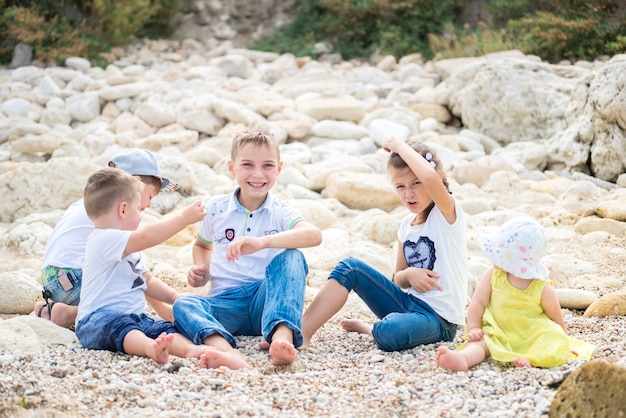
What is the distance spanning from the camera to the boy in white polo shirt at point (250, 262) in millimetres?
3561

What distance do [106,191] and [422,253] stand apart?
5.28ft

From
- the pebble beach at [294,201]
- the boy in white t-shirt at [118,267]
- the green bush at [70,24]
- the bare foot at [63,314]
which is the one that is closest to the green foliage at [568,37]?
the pebble beach at [294,201]

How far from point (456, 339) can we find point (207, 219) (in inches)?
57.8

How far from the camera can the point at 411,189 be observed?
3852mm

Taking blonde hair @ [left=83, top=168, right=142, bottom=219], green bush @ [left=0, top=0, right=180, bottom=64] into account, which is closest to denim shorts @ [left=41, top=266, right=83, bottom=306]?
blonde hair @ [left=83, top=168, right=142, bottom=219]

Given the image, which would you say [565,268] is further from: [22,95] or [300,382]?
[22,95]

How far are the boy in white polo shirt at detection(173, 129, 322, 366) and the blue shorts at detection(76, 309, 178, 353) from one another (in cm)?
12

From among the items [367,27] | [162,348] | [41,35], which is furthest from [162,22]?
[162,348]

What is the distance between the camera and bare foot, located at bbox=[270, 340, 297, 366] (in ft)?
10.7

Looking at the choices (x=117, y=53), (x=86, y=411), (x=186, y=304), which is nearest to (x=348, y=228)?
(x=186, y=304)

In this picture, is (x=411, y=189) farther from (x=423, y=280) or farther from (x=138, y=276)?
(x=138, y=276)

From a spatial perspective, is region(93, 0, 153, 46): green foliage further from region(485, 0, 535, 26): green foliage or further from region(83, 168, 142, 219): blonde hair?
region(83, 168, 142, 219): blonde hair

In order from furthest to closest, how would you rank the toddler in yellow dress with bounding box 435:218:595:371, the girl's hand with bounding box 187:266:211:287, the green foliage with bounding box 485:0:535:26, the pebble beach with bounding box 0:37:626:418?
the green foliage with bounding box 485:0:535:26, the girl's hand with bounding box 187:266:211:287, the toddler in yellow dress with bounding box 435:218:595:371, the pebble beach with bounding box 0:37:626:418

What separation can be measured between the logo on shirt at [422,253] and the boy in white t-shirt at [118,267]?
3.62ft
